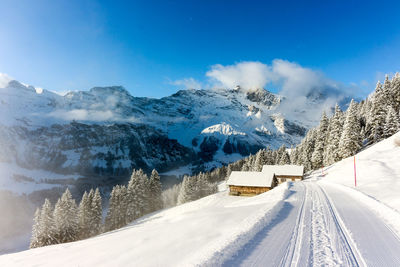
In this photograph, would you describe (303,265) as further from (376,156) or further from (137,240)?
(376,156)

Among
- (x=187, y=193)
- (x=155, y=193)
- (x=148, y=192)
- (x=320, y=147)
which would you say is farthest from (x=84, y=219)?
(x=320, y=147)

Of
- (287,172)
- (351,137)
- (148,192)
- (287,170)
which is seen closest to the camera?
(351,137)

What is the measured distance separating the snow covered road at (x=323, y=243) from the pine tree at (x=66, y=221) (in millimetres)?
46219

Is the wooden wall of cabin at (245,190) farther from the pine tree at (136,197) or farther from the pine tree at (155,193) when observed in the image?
the pine tree at (136,197)

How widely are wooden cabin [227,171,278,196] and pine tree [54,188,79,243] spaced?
3378 centimetres

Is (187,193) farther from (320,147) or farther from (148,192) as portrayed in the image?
(320,147)

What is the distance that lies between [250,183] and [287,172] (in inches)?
515

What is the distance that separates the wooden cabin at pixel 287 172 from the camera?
53.9 meters

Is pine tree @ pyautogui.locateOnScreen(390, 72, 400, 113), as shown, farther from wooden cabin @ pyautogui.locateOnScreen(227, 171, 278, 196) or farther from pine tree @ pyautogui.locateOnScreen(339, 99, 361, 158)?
wooden cabin @ pyautogui.locateOnScreen(227, 171, 278, 196)

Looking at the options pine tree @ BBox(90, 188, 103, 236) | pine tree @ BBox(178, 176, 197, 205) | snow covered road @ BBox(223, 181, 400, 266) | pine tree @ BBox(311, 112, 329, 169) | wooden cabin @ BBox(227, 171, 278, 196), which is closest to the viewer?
snow covered road @ BBox(223, 181, 400, 266)

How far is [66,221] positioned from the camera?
43.1m

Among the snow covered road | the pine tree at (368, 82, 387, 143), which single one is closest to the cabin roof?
the pine tree at (368, 82, 387, 143)

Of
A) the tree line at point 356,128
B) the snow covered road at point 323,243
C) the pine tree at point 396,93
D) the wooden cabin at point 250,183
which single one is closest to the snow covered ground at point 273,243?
the snow covered road at point 323,243

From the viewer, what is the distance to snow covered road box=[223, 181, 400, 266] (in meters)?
6.40
